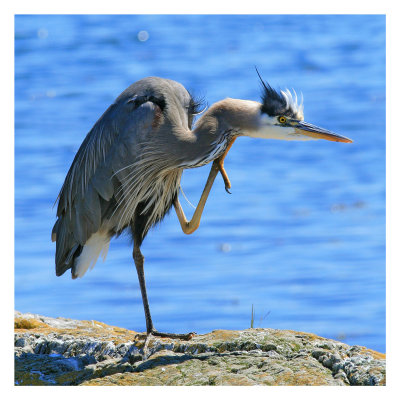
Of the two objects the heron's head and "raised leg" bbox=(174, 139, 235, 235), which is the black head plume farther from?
"raised leg" bbox=(174, 139, 235, 235)

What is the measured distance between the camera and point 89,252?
4113 millimetres

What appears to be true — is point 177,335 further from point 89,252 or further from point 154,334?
point 89,252

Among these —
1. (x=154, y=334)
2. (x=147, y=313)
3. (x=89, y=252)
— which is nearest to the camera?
(x=154, y=334)

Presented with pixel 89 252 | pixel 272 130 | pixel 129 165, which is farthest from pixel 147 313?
pixel 272 130

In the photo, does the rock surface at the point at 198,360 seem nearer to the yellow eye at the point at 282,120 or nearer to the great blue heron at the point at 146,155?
the great blue heron at the point at 146,155

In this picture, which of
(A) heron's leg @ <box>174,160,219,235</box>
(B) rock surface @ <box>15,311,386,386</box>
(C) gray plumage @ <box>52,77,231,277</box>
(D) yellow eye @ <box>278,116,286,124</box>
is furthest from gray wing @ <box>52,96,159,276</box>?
(D) yellow eye @ <box>278,116,286,124</box>

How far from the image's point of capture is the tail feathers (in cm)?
→ 409

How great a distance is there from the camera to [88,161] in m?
4.02

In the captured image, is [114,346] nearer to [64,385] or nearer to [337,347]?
[64,385]

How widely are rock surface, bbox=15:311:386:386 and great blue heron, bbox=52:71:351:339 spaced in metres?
0.29

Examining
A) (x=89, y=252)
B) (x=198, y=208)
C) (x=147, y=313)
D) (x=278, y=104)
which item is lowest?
(x=147, y=313)

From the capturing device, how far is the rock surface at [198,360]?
10.2ft

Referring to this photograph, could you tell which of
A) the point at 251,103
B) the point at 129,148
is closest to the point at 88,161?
the point at 129,148

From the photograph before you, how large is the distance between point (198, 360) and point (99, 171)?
1266mm
